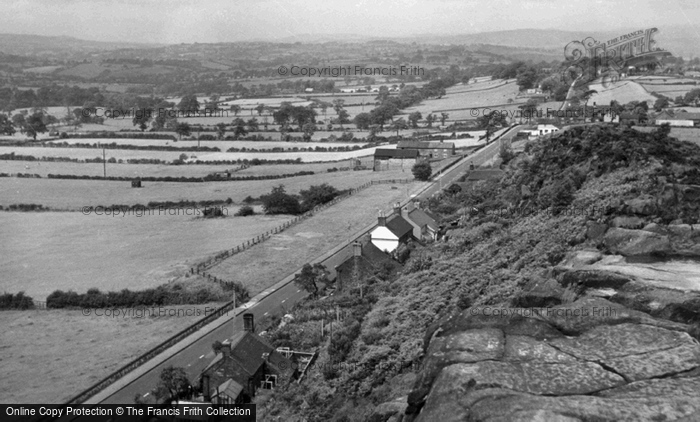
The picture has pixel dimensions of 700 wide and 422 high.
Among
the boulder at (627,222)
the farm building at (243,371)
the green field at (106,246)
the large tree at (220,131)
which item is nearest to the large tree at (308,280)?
the farm building at (243,371)

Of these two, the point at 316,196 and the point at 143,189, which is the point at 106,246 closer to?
the point at 316,196

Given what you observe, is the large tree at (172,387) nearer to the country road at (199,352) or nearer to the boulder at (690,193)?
the country road at (199,352)

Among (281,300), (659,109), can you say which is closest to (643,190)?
(281,300)

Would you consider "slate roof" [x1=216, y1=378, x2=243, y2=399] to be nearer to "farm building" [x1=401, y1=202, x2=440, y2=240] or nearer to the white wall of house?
the white wall of house

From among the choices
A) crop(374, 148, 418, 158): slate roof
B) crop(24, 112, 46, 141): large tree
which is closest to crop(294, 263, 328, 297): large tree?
crop(374, 148, 418, 158): slate roof

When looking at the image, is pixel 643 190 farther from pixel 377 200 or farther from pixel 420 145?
pixel 420 145

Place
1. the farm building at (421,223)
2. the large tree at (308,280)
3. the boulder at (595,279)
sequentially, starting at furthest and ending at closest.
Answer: the farm building at (421,223)
the large tree at (308,280)
the boulder at (595,279)
